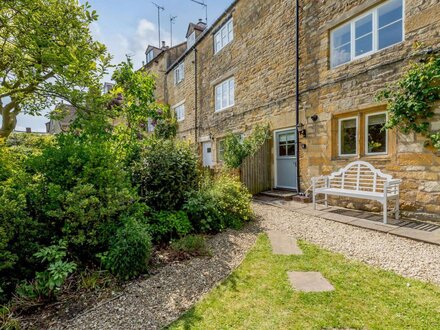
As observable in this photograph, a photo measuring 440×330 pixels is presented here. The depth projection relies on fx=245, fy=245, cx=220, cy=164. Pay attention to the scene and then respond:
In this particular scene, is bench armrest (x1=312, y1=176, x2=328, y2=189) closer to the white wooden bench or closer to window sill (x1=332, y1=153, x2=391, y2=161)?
the white wooden bench

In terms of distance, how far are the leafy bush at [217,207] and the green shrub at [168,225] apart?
0.24 metres

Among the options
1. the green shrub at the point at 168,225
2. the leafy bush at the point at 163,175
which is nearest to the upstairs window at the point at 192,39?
the leafy bush at the point at 163,175

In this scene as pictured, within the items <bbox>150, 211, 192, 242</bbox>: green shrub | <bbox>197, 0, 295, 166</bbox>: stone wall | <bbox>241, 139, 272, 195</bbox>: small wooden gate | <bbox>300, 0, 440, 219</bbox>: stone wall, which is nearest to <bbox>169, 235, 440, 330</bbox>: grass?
<bbox>150, 211, 192, 242</bbox>: green shrub

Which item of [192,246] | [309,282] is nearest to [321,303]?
[309,282]

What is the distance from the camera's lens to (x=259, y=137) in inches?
348

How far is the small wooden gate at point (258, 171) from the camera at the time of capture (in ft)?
27.1

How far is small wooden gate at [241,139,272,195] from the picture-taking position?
8.27 m

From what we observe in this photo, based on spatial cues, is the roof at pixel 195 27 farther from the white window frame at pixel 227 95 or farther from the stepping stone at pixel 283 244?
the stepping stone at pixel 283 244

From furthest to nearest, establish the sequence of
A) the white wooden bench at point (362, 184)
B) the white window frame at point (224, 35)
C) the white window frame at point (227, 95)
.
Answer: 1. the white window frame at point (227, 95)
2. the white window frame at point (224, 35)
3. the white wooden bench at point (362, 184)

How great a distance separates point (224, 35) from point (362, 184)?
31.0ft

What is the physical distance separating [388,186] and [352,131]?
2.00m

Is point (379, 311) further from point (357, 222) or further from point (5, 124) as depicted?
point (5, 124)

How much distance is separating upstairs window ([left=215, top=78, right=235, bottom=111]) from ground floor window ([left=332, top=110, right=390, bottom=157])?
555 cm

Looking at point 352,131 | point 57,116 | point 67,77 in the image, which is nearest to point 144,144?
point 57,116
